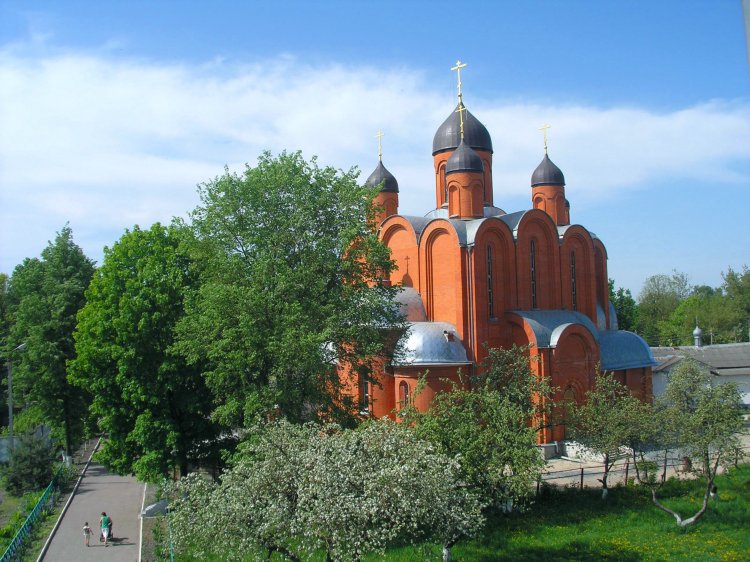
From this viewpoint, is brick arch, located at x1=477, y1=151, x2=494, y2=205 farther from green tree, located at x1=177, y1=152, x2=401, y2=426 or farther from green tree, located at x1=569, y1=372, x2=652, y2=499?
green tree, located at x1=569, y1=372, x2=652, y2=499

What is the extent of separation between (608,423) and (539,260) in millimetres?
10910

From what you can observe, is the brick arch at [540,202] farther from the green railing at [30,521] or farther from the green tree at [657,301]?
the green tree at [657,301]

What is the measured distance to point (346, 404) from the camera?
59.2ft

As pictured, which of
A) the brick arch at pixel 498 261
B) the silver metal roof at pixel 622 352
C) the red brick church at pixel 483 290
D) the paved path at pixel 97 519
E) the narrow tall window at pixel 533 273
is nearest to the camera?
the paved path at pixel 97 519

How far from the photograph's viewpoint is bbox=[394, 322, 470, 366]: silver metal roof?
24.1 metres

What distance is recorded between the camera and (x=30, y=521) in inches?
781

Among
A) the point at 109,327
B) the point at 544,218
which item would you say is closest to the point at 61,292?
the point at 109,327

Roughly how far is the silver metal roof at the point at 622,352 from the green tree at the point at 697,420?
9679mm

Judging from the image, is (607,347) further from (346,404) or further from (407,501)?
(407,501)

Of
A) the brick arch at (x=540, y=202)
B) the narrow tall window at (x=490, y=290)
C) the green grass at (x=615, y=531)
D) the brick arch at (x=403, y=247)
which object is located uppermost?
the brick arch at (x=540, y=202)

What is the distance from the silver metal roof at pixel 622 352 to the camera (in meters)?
29.0

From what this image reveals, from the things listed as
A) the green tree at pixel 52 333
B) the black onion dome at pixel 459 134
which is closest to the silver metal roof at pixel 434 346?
the black onion dome at pixel 459 134

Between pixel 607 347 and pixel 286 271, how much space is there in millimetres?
17394

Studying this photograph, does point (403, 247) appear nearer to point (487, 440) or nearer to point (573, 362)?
point (573, 362)
